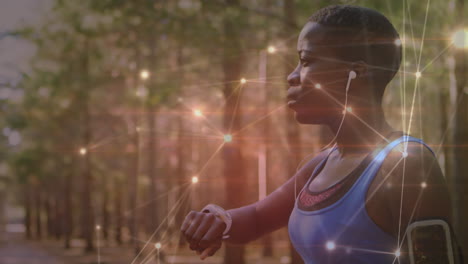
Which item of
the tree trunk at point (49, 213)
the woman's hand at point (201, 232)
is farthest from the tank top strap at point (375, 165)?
the tree trunk at point (49, 213)

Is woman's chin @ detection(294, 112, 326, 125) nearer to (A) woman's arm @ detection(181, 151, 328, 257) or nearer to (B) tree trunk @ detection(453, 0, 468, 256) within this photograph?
(A) woman's arm @ detection(181, 151, 328, 257)

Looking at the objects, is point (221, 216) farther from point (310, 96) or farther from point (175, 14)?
point (175, 14)

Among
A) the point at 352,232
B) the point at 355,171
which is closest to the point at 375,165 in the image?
the point at 355,171

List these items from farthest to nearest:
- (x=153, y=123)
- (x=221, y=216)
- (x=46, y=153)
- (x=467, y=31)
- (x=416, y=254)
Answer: (x=46, y=153)
(x=153, y=123)
(x=467, y=31)
(x=221, y=216)
(x=416, y=254)

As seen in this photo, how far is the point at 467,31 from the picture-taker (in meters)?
6.11

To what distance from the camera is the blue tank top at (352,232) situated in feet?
6.33

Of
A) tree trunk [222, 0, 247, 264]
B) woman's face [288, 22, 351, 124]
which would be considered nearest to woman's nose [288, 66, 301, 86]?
woman's face [288, 22, 351, 124]

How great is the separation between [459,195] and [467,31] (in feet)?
6.00

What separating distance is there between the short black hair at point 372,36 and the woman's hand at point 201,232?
851mm

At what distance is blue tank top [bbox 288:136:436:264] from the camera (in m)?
1.93

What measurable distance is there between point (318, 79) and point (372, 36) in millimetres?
256

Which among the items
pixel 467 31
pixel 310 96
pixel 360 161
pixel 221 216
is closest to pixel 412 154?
pixel 360 161

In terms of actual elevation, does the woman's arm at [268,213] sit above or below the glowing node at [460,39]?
below

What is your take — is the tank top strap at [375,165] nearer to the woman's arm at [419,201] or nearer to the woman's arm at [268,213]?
the woman's arm at [419,201]
